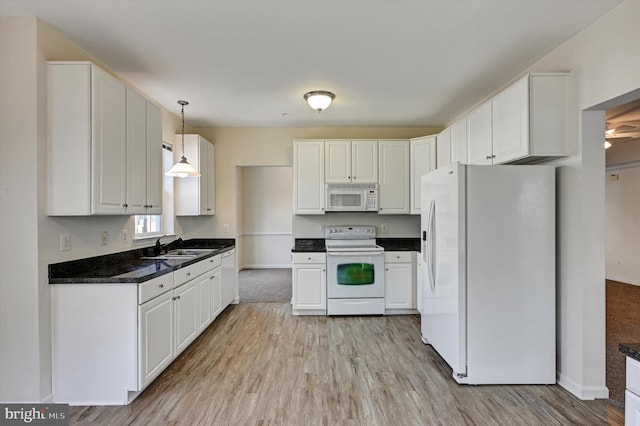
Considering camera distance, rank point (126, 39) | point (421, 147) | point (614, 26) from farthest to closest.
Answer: point (421, 147) → point (126, 39) → point (614, 26)

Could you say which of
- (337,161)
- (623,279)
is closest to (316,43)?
(337,161)

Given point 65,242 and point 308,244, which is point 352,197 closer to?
point 308,244

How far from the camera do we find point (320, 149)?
Result: 4.51 meters

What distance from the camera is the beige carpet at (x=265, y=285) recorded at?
17.3 feet

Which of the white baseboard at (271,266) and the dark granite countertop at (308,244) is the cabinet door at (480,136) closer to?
the dark granite countertop at (308,244)

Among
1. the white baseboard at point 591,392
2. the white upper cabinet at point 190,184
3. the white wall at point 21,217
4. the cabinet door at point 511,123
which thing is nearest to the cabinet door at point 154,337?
the white wall at point 21,217

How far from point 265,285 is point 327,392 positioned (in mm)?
3865

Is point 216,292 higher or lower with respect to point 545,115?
lower

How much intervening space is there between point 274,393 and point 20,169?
239cm

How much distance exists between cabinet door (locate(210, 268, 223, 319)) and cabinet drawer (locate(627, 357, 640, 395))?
141 inches

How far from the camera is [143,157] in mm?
2832

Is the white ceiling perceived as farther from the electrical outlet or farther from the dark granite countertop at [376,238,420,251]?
the dark granite countertop at [376,238,420,251]

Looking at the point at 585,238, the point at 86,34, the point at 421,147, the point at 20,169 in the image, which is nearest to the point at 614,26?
the point at 585,238

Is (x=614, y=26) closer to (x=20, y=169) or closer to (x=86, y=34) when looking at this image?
(x=86, y=34)
